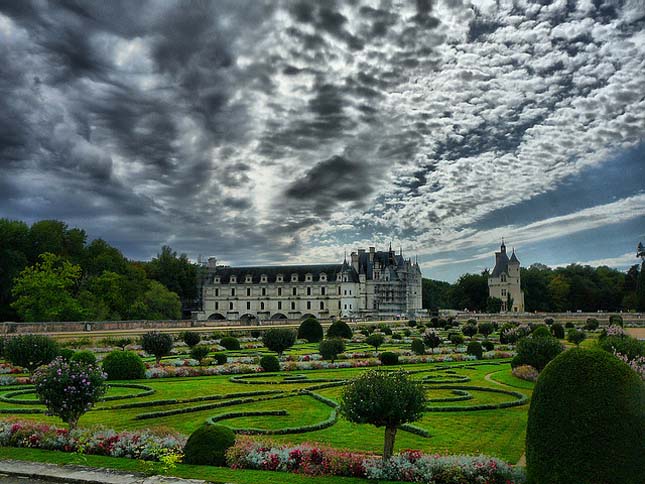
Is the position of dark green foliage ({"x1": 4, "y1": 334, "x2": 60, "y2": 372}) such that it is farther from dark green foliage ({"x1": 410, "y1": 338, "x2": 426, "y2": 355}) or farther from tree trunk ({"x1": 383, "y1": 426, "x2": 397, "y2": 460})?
dark green foliage ({"x1": 410, "y1": 338, "x2": 426, "y2": 355})

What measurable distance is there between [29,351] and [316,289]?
235 feet

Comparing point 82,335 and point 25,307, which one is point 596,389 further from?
point 25,307

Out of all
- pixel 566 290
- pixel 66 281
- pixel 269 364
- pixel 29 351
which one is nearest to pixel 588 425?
pixel 269 364

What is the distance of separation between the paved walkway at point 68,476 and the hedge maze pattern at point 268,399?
12.6 feet

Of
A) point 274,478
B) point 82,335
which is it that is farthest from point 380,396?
point 82,335

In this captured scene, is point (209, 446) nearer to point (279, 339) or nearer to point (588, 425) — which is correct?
point (588, 425)

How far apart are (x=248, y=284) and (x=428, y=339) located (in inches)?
2613

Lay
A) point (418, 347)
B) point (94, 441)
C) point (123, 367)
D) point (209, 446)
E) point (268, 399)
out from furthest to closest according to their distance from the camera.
Result: point (418, 347) → point (123, 367) → point (268, 399) → point (94, 441) → point (209, 446)

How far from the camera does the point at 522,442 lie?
11023 millimetres

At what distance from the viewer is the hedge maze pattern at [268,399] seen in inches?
513

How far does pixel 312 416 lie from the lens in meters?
13.5

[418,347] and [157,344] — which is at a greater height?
[157,344]

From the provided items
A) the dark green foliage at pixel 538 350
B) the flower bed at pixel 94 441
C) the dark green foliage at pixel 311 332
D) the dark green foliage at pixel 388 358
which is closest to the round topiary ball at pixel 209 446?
the flower bed at pixel 94 441

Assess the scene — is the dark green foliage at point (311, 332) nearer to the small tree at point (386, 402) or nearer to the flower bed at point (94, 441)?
the flower bed at point (94, 441)
